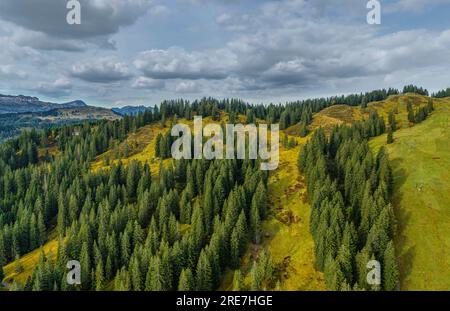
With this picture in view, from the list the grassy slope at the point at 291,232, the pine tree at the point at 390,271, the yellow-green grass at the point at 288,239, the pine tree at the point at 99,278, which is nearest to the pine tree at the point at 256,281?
the yellow-green grass at the point at 288,239

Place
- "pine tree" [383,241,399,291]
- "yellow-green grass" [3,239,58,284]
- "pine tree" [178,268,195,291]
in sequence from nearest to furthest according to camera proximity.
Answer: "pine tree" [383,241,399,291] < "pine tree" [178,268,195,291] < "yellow-green grass" [3,239,58,284]

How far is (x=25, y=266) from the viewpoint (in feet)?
397

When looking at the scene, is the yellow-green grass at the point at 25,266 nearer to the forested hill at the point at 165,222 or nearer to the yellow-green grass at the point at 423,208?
the forested hill at the point at 165,222

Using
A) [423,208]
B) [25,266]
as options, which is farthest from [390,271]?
[25,266]

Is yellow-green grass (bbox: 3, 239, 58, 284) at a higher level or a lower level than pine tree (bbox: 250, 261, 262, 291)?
lower

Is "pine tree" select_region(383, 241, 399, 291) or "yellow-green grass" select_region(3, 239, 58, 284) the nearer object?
"pine tree" select_region(383, 241, 399, 291)

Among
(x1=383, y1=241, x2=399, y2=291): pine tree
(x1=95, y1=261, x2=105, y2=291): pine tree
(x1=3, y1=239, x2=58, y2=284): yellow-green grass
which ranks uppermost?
(x1=383, y1=241, x2=399, y2=291): pine tree

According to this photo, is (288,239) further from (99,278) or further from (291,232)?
(99,278)

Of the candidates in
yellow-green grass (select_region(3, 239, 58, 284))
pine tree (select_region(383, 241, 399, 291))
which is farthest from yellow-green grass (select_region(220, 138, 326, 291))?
yellow-green grass (select_region(3, 239, 58, 284))

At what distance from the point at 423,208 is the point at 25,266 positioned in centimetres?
14349

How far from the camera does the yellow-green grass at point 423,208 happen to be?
88438mm

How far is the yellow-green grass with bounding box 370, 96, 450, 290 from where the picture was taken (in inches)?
3482

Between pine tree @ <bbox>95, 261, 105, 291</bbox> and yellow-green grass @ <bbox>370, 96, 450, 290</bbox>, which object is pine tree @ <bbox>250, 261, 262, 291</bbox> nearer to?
yellow-green grass @ <bbox>370, 96, 450, 290</bbox>

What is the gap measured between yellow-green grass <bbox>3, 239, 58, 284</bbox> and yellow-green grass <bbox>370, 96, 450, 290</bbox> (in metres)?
115
